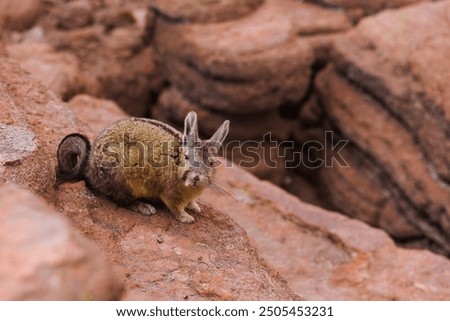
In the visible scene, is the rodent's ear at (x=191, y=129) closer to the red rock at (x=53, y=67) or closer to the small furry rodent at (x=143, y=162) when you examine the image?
the small furry rodent at (x=143, y=162)

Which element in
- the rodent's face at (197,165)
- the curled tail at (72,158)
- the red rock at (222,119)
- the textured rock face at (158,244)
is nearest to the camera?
the textured rock face at (158,244)

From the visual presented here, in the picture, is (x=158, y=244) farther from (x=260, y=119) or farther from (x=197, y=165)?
(x=260, y=119)

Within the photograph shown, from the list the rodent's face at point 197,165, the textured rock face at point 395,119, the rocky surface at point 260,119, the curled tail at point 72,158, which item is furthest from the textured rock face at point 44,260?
the textured rock face at point 395,119

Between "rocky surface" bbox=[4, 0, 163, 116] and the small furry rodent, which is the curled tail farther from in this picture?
"rocky surface" bbox=[4, 0, 163, 116]

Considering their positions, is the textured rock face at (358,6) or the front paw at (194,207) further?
the textured rock face at (358,6)

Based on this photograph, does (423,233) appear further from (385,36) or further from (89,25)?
(89,25)

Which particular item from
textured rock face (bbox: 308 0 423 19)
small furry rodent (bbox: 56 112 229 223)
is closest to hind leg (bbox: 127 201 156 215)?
small furry rodent (bbox: 56 112 229 223)
